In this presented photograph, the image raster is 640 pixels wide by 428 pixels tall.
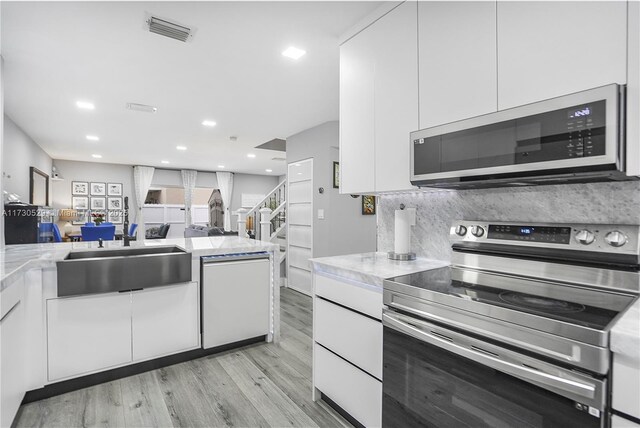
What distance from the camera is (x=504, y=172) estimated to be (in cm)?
130

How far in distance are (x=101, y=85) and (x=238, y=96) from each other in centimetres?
136

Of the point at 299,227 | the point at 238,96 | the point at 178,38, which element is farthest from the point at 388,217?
the point at 299,227

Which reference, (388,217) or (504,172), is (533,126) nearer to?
(504,172)

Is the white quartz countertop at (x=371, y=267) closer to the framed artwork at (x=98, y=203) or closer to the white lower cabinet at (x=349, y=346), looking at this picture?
the white lower cabinet at (x=349, y=346)

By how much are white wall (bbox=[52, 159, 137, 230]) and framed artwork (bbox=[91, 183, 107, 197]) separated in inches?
4.5

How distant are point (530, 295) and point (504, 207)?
1.69 feet

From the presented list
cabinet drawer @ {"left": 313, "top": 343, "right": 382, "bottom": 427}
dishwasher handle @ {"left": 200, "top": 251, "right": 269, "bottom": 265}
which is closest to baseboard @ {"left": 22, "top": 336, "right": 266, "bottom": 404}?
dishwasher handle @ {"left": 200, "top": 251, "right": 269, "bottom": 265}

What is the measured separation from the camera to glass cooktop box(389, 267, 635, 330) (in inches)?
39.8

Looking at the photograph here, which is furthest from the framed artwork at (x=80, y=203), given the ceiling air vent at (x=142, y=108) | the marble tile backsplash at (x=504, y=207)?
the marble tile backsplash at (x=504, y=207)

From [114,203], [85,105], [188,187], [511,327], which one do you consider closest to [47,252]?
[85,105]

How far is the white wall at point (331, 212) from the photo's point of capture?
4434 mm

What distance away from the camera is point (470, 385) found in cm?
115

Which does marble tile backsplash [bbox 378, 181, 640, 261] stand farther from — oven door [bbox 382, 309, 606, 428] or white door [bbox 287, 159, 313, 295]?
white door [bbox 287, 159, 313, 295]

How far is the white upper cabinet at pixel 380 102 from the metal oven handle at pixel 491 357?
79cm
